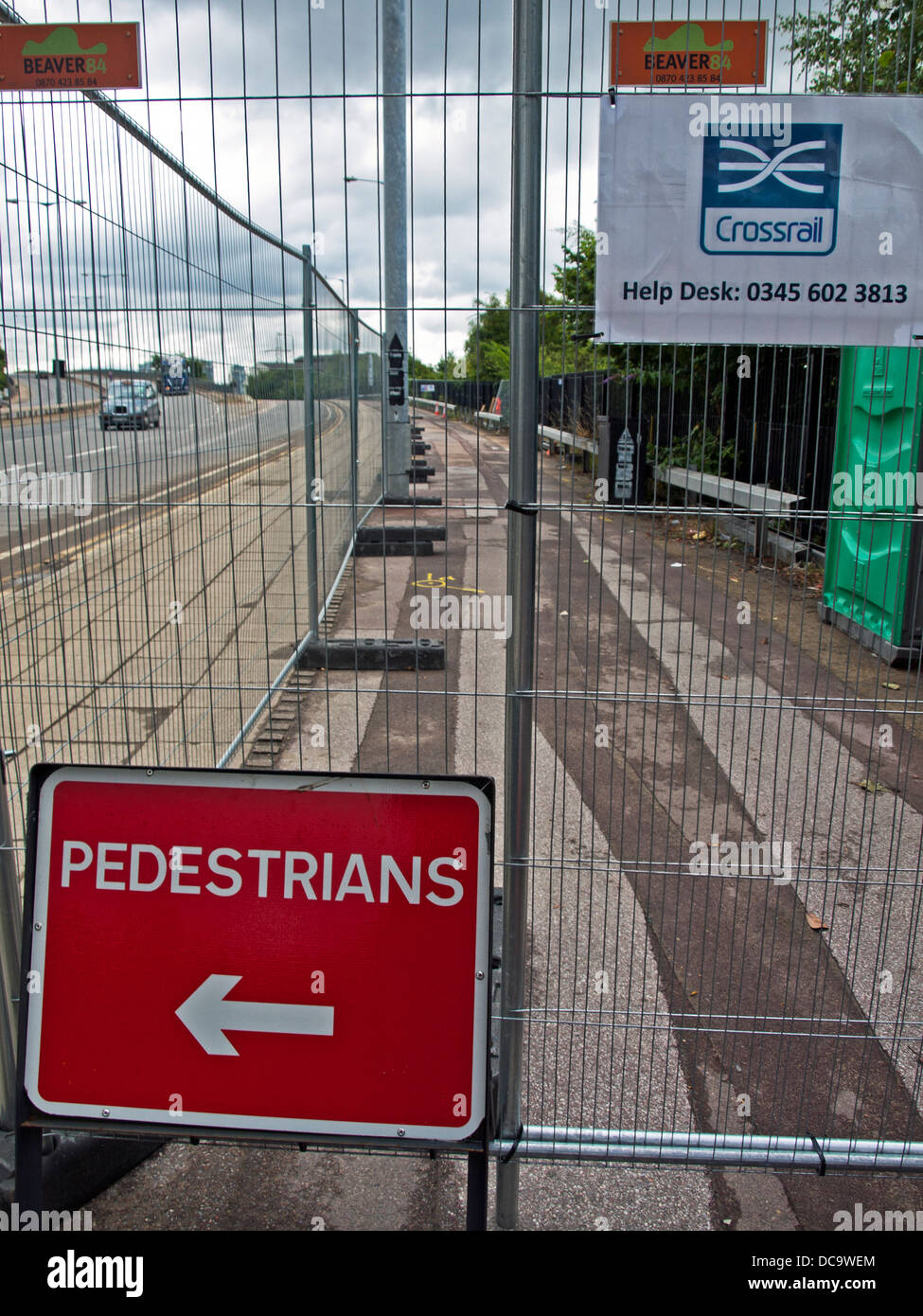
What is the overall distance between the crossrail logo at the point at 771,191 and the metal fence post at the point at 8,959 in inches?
90.0

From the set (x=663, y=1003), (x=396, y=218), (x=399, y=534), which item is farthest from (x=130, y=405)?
(x=399, y=534)

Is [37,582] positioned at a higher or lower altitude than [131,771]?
higher

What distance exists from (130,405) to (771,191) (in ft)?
7.07

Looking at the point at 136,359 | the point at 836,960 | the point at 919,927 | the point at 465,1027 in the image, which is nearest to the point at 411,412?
the point at 136,359

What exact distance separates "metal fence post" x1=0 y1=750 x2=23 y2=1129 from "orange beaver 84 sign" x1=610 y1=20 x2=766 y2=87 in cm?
235

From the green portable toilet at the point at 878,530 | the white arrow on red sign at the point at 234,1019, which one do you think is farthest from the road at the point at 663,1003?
the white arrow on red sign at the point at 234,1019

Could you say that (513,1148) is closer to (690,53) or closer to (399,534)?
(690,53)

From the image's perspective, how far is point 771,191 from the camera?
225cm

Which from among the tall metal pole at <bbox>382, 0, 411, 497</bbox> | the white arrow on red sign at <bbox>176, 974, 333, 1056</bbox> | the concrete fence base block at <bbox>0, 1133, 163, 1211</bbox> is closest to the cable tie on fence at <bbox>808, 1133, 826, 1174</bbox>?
the white arrow on red sign at <bbox>176, 974, 333, 1056</bbox>

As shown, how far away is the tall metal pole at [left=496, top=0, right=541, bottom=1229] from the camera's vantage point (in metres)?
2.23

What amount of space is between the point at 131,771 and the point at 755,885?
328 cm

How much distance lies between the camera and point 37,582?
337 cm
